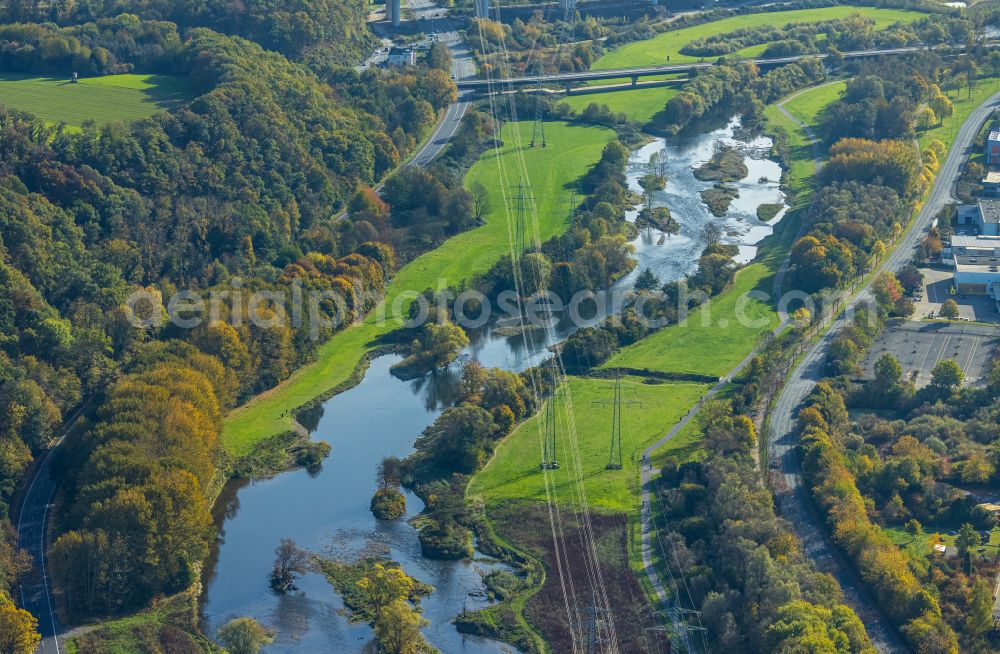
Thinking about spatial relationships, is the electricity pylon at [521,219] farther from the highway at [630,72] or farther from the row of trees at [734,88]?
the highway at [630,72]

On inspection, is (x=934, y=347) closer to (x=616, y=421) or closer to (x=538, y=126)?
(x=616, y=421)

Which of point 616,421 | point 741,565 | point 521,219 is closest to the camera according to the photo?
point 741,565

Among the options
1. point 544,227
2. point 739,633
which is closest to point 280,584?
point 739,633

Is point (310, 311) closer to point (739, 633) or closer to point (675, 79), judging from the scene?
point (739, 633)

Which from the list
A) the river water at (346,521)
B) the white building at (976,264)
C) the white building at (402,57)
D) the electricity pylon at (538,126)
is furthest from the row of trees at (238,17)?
the white building at (976,264)

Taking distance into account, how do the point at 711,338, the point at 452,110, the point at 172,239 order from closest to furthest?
the point at 711,338 < the point at 172,239 < the point at 452,110

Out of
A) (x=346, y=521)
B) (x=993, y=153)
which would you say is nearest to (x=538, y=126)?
(x=993, y=153)

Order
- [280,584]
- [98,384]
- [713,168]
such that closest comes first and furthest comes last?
[280,584], [98,384], [713,168]
